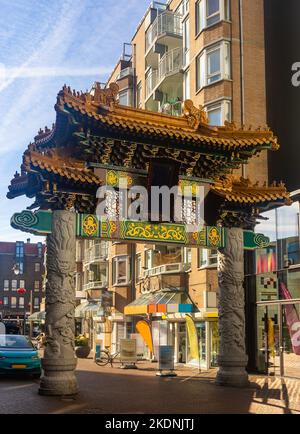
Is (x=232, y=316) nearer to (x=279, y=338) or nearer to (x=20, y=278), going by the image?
(x=279, y=338)

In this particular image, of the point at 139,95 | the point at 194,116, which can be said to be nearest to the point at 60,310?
the point at 194,116

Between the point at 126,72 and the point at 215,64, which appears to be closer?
the point at 215,64

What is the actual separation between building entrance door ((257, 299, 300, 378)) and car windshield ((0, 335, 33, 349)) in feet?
31.2

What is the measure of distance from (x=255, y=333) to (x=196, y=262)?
525 centimetres

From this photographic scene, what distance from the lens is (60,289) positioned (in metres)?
15.8

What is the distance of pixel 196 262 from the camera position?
27734mm

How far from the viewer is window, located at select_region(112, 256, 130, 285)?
38.7 metres

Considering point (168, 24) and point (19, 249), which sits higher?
point (168, 24)

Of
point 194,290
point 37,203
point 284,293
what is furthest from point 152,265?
point 37,203

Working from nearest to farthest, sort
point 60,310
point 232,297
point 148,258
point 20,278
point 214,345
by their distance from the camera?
point 60,310 < point 232,297 < point 214,345 < point 148,258 < point 20,278

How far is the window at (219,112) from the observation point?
89.1ft

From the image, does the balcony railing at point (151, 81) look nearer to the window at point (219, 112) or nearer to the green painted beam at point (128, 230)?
the window at point (219, 112)

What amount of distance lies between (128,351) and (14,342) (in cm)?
706
